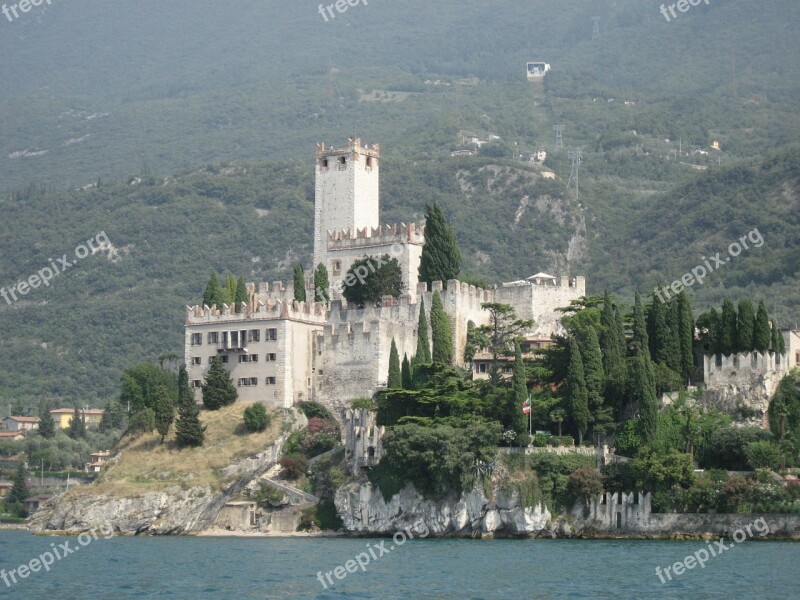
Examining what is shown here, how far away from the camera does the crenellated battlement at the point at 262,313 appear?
3558 inches

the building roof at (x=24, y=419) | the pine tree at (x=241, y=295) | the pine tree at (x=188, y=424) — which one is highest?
the pine tree at (x=241, y=295)

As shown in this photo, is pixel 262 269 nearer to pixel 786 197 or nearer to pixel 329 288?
pixel 786 197

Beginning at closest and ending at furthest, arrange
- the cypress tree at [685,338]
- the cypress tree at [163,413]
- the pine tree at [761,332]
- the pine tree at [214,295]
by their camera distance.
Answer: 1. the pine tree at [761,332]
2. the cypress tree at [685,338]
3. the cypress tree at [163,413]
4. the pine tree at [214,295]

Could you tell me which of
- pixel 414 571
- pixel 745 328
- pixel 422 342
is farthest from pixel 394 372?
pixel 414 571

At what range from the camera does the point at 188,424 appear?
287 feet

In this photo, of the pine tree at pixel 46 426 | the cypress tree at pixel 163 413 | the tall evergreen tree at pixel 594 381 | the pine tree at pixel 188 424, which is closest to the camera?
the tall evergreen tree at pixel 594 381

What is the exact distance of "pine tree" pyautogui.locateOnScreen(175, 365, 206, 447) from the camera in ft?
287

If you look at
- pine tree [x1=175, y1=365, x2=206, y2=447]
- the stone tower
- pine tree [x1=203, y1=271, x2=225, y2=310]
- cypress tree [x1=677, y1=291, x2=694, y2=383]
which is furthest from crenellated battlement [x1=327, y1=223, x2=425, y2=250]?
cypress tree [x1=677, y1=291, x2=694, y2=383]

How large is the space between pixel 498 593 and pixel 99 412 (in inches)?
4088

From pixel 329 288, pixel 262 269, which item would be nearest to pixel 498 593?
pixel 329 288

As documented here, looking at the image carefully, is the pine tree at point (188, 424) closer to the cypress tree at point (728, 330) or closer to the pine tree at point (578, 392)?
the pine tree at point (578, 392)

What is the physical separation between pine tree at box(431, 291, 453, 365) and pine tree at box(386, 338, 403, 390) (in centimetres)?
246

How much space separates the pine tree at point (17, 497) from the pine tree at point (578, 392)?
49584 millimetres

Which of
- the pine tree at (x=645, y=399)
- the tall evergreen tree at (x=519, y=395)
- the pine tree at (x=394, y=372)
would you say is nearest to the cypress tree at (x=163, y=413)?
the pine tree at (x=394, y=372)
